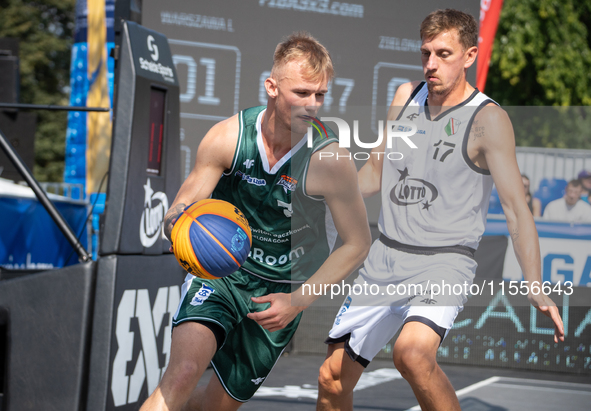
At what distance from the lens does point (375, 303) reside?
3164mm

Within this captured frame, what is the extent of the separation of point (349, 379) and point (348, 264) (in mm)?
608

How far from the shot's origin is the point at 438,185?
10.7 feet

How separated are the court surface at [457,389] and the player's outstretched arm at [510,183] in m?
2.33

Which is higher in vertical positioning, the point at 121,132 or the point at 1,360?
the point at 121,132

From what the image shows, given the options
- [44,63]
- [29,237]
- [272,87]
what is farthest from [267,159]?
[44,63]

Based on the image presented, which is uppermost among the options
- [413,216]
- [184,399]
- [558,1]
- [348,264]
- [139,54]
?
[558,1]

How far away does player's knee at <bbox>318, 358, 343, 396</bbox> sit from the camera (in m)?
3.12

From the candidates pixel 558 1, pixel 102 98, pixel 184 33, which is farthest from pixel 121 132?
pixel 558 1

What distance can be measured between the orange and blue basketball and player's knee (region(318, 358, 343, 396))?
0.81 m

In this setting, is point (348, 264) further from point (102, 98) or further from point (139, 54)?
point (102, 98)

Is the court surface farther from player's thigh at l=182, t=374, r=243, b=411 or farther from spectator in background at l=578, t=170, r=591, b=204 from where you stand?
spectator in background at l=578, t=170, r=591, b=204

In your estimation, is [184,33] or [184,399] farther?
[184,33]

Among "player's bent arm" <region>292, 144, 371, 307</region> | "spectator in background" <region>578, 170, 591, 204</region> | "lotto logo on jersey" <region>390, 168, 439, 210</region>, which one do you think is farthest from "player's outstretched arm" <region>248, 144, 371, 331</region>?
"spectator in background" <region>578, 170, 591, 204</region>

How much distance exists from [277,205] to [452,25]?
1239 mm
